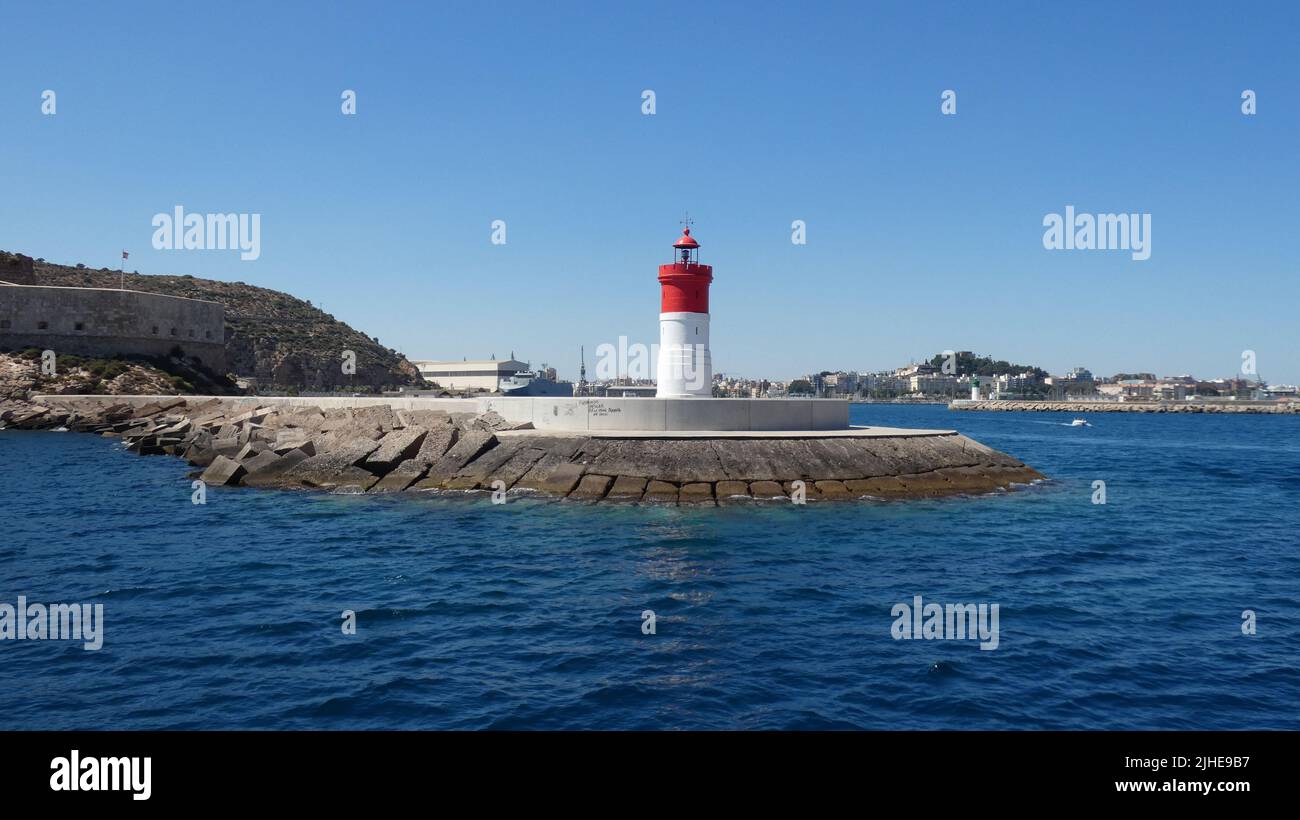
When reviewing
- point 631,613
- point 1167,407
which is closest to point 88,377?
point 631,613

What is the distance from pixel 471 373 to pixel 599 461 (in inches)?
3042

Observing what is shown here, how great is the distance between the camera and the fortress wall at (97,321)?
5919cm

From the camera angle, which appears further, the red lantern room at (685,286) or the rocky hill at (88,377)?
the rocky hill at (88,377)

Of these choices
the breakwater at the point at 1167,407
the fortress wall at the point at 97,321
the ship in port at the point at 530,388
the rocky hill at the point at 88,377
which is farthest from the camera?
the breakwater at the point at 1167,407

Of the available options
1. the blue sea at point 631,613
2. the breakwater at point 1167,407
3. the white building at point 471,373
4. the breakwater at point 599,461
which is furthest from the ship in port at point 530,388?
the breakwater at point 1167,407

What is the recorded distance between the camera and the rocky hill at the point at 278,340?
3706 inches

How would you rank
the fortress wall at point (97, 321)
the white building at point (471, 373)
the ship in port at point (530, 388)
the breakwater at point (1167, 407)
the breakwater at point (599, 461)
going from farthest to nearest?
the breakwater at point (1167, 407), the white building at point (471, 373), the ship in port at point (530, 388), the fortress wall at point (97, 321), the breakwater at point (599, 461)

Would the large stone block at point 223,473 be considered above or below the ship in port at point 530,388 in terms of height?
below

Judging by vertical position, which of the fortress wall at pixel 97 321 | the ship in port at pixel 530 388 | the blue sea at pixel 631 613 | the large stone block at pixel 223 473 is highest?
the fortress wall at pixel 97 321

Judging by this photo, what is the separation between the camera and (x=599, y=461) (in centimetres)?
2500

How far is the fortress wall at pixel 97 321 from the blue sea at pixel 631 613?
144ft

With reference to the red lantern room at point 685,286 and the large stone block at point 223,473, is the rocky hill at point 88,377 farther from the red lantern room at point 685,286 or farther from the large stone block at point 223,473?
the red lantern room at point 685,286

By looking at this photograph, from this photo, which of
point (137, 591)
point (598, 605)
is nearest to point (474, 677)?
point (598, 605)
